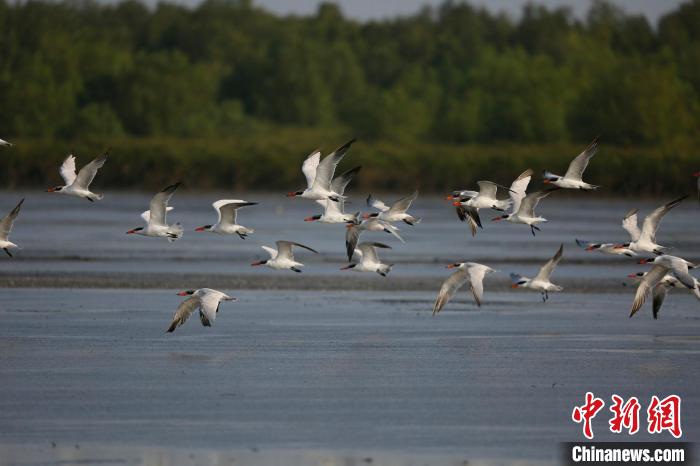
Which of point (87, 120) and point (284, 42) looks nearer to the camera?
point (87, 120)

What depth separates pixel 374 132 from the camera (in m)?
85.8

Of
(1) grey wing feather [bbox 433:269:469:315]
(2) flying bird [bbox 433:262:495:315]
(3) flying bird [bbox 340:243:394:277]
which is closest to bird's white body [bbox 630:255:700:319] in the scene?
(2) flying bird [bbox 433:262:495:315]

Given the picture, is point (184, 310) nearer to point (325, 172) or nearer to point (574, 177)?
point (325, 172)

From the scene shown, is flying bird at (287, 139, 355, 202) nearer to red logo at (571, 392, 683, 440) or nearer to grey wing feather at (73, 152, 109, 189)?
grey wing feather at (73, 152, 109, 189)

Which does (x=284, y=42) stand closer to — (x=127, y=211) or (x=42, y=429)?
(x=127, y=211)

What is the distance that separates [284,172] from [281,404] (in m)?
50.2

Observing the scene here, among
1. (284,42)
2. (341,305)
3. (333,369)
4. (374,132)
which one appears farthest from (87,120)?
(333,369)

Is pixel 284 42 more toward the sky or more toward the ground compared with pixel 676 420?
more toward the sky

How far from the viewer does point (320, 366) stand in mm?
17562

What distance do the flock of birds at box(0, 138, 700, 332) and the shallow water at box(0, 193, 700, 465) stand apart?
0.59m

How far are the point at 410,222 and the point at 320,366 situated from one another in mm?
5094

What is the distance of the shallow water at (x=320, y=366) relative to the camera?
44.4ft

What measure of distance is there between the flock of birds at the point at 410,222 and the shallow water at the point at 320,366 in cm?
59

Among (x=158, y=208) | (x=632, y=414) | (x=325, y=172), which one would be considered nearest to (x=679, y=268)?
(x=632, y=414)
